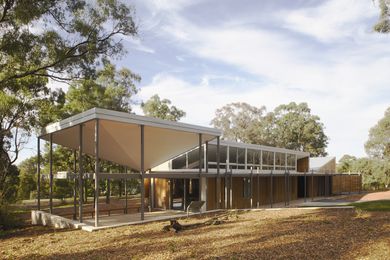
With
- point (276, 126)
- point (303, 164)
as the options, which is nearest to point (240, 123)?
point (276, 126)

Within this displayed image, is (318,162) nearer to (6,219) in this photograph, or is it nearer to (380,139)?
(380,139)

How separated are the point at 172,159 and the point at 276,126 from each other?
118 ft

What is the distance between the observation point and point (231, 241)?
28.9ft

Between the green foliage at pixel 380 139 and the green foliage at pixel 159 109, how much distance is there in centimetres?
2753

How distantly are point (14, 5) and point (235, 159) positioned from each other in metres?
15.5

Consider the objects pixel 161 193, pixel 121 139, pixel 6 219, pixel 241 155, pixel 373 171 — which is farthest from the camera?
pixel 373 171

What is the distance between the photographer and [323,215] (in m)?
12.9

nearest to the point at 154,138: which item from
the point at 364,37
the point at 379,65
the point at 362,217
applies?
the point at 362,217

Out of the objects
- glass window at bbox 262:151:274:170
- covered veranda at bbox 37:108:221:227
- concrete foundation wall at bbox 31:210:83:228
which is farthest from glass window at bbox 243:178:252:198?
concrete foundation wall at bbox 31:210:83:228

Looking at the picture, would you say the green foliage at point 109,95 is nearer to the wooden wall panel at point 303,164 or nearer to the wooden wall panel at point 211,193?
the wooden wall panel at point 211,193

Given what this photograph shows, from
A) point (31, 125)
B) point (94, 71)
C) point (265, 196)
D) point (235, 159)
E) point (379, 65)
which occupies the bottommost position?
point (265, 196)

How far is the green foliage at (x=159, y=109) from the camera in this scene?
3669cm

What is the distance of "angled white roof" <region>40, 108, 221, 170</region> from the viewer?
39.7ft

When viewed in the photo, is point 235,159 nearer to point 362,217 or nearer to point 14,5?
point 362,217
